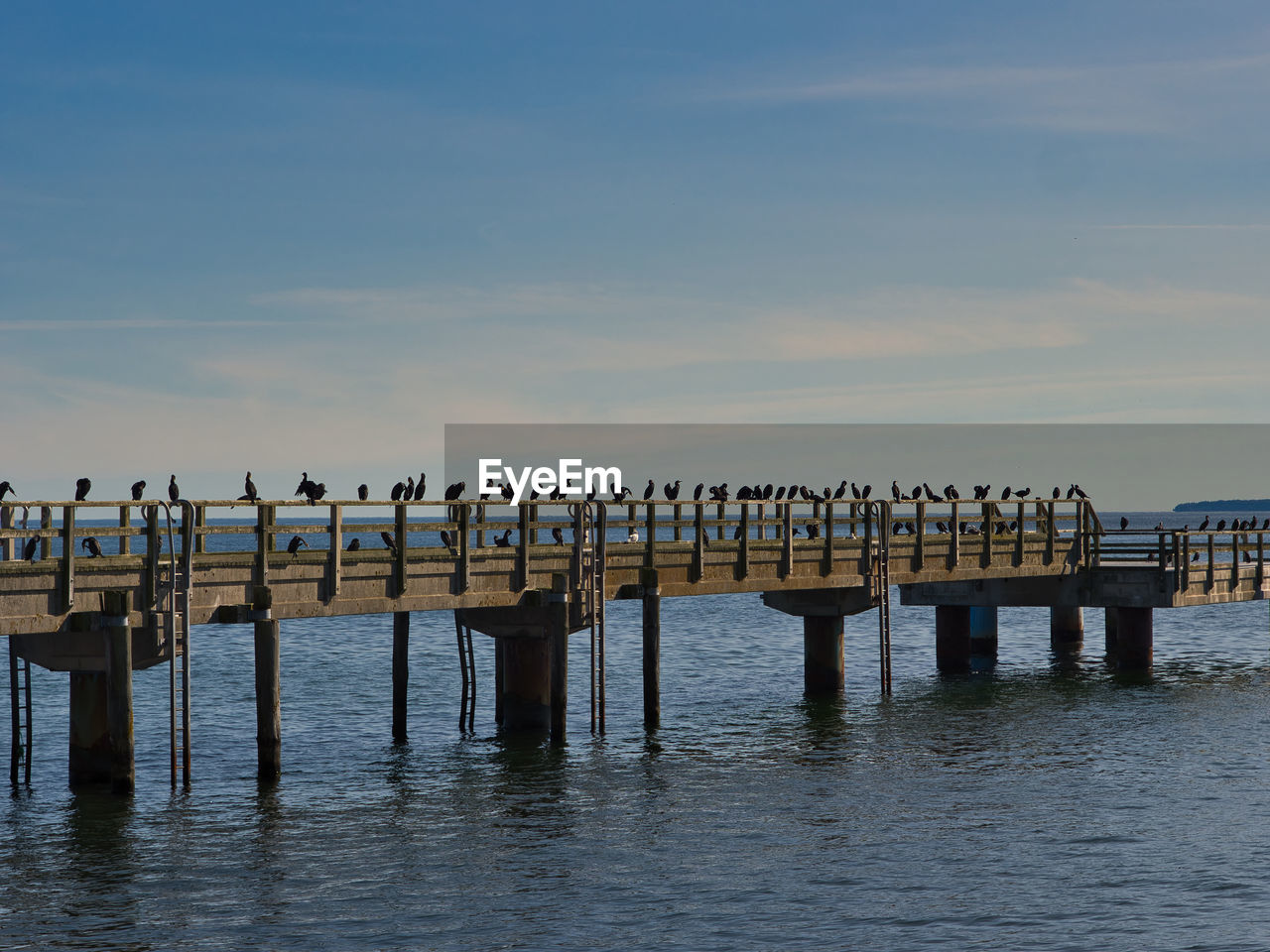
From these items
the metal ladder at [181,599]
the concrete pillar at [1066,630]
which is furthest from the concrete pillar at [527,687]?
the concrete pillar at [1066,630]

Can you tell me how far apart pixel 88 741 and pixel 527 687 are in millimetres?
9081

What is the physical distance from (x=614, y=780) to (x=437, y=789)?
3055 millimetres

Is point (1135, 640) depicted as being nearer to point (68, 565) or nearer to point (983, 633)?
point (983, 633)

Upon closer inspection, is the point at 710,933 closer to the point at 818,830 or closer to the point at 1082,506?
the point at 818,830

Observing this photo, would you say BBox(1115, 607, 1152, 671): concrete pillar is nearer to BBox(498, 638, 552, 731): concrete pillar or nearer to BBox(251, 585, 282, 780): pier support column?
BBox(498, 638, 552, 731): concrete pillar

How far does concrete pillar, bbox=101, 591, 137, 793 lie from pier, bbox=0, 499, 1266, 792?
29 millimetres

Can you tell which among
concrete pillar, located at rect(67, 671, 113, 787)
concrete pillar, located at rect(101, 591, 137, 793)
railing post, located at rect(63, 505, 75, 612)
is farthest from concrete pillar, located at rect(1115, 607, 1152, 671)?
railing post, located at rect(63, 505, 75, 612)

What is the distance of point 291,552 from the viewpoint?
1038 inches

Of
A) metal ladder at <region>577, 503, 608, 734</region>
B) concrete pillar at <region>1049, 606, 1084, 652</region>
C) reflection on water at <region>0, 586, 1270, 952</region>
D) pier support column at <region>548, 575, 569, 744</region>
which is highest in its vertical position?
metal ladder at <region>577, 503, 608, 734</region>

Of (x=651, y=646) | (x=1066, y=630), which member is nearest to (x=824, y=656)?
(x=651, y=646)

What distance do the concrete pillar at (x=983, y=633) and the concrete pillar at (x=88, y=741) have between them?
97.7 ft

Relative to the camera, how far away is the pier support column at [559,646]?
29.5 m

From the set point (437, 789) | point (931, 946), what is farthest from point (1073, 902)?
point (437, 789)

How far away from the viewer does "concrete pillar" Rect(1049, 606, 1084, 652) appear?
168ft
